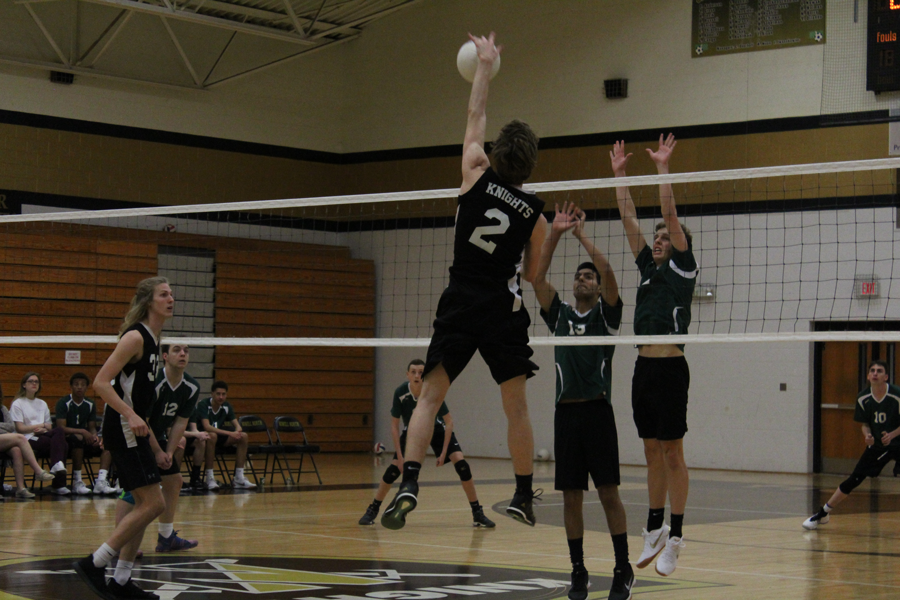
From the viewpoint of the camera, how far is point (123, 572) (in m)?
6.61

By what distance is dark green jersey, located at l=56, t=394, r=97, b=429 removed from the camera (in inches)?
571

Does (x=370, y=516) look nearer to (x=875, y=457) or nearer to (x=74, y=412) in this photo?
(x=875, y=457)

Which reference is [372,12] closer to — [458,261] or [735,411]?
[735,411]

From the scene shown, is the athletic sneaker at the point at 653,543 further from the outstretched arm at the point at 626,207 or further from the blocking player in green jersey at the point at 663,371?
the outstretched arm at the point at 626,207

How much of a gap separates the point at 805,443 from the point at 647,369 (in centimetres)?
1208

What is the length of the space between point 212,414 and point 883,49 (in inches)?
430

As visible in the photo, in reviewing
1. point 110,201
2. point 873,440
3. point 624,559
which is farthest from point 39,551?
point 110,201

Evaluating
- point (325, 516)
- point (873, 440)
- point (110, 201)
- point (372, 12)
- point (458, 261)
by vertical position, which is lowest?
point (325, 516)

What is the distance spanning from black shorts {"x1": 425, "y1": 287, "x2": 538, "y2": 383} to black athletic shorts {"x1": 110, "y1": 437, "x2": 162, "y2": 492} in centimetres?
219

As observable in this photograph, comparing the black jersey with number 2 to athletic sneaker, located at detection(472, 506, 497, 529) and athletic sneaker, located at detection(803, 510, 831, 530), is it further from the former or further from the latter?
athletic sneaker, located at detection(803, 510, 831, 530)

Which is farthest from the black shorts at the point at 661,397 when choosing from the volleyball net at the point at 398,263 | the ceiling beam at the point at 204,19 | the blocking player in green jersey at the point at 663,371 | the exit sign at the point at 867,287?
the ceiling beam at the point at 204,19

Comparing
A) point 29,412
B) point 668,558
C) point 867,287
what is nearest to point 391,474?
point 668,558

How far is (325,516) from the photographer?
11688 mm

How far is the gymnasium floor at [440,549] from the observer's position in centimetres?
725
